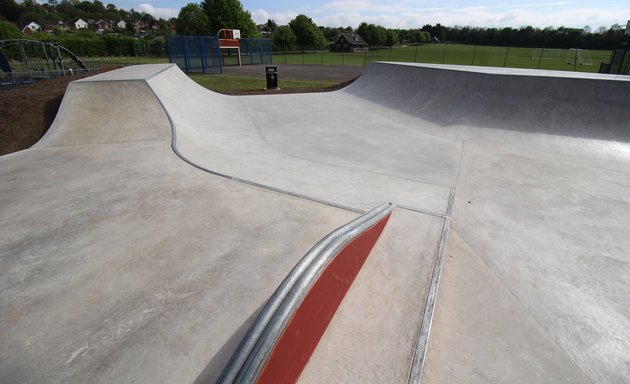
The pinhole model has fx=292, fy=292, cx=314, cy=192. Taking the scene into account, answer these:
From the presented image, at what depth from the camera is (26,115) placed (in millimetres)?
8016

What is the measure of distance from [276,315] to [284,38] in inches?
3030

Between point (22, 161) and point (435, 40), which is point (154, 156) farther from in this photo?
point (435, 40)

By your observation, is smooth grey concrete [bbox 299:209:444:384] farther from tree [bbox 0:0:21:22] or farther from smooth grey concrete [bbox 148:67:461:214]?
tree [bbox 0:0:21:22]

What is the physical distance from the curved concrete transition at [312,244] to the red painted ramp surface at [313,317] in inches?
5.3

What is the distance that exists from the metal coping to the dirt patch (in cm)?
840

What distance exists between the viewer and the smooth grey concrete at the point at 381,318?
2100 mm

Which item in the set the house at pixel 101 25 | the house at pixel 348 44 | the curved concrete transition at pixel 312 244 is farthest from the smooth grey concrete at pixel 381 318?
the house at pixel 101 25

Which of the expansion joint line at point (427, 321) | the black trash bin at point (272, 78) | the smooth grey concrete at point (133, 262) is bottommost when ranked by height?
the expansion joint line at point (427, 321)

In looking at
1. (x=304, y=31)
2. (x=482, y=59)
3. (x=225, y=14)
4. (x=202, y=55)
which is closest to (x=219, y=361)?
(x=202, y=55)

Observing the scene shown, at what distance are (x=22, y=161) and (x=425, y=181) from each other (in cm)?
725

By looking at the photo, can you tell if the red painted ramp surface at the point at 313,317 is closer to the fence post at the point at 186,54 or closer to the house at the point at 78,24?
the fence post at the point at 186,54

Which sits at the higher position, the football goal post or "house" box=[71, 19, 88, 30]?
"house" box=[71, 19, 88, 30]

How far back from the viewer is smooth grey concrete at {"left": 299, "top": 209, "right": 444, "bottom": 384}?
2.10m

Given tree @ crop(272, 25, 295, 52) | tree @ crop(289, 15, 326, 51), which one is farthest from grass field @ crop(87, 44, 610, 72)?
tree @ crop(289, 15, 326, 51)
